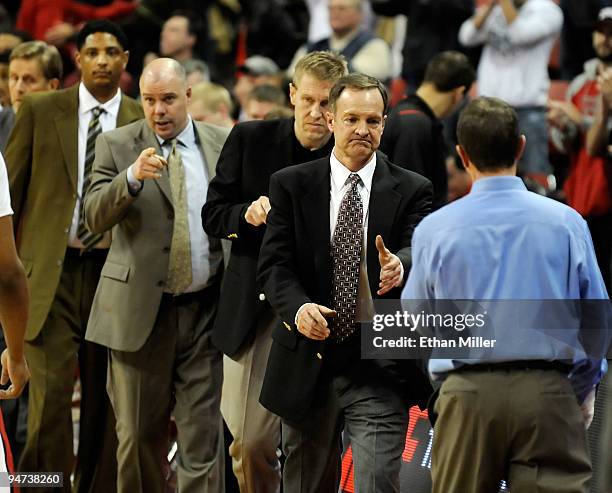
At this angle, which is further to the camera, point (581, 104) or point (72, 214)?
point (581, 104)

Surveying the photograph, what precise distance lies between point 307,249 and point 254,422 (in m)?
1.07

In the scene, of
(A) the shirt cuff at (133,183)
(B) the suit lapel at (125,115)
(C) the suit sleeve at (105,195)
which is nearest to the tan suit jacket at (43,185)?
(B) the suit lapel at (125,115)

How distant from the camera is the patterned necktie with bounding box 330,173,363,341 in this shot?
5539mm

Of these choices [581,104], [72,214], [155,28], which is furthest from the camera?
[155,28]

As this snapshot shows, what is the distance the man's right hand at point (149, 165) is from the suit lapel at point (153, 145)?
378 millimetres

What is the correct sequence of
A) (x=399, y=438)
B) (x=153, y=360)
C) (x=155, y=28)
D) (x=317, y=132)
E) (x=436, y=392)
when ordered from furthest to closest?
1. (x=155, y=28)
2. (x=153, y=360)
3. (x=317, y=132)
4. (x=399, y=438)
5. (x=436, y=392)

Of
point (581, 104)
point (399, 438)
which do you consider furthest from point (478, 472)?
point (581, 104)

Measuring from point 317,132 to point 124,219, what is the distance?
1.19 m

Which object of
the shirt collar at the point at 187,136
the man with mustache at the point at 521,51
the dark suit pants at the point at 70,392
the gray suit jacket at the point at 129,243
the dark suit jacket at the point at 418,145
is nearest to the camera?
the gray suit jacket at the point at 129,243

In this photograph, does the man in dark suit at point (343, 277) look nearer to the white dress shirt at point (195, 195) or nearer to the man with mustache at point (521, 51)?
the white dress shirt at point (195, 195)

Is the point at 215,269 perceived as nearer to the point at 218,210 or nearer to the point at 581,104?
the point at 218,210

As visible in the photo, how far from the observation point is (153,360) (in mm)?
6590

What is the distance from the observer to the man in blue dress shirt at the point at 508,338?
4.68 meters

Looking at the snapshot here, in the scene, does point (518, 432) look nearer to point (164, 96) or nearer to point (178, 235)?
point (178, 235)
